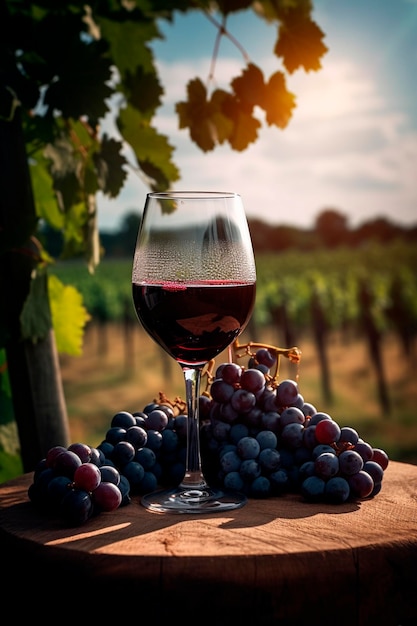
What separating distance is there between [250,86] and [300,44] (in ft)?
0.56

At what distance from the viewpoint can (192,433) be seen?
1535 mm

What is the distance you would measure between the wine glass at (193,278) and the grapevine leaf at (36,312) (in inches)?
Result: 20.8

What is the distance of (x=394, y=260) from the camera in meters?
17.1

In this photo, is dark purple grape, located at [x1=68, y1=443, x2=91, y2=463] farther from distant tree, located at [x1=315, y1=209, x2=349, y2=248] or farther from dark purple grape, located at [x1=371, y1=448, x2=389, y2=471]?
distant tree, located at [x1=315, y1=209, x2=349, y2=248]

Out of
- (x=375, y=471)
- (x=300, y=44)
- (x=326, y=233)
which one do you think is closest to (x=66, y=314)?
(x=300, y=44)

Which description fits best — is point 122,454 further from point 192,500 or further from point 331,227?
point 331,227

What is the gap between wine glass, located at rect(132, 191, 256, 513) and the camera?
1.45 m

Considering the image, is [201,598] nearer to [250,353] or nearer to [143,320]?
[143,320]

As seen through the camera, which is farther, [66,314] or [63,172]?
[66,314]

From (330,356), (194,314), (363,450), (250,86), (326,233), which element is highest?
(326,233)

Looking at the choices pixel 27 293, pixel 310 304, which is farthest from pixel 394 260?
pixel 27 293

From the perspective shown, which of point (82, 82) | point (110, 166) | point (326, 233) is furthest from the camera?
point (326, 233)

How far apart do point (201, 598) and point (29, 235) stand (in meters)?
1.15

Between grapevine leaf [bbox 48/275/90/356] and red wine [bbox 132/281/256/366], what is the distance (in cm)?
79
